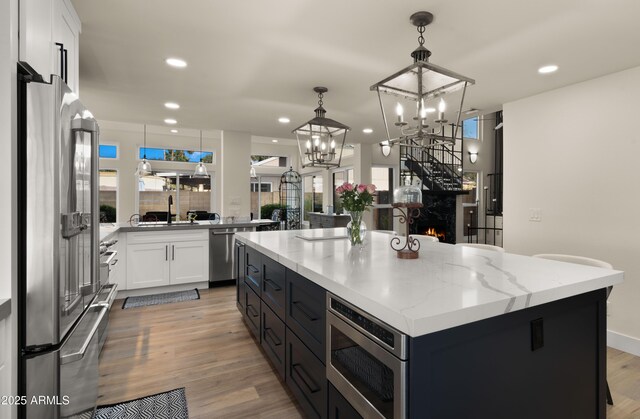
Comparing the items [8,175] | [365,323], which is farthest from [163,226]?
[365,323]

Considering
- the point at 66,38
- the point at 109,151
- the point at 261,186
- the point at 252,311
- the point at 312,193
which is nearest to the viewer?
the point at 66,38

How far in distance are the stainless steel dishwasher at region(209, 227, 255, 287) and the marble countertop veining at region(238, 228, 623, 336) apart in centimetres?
273

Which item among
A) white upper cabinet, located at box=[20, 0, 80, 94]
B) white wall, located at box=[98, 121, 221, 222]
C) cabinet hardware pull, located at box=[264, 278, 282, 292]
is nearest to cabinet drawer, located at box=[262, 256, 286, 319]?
cabinet hardware pull, located at box=[264, 278, 282, 292]

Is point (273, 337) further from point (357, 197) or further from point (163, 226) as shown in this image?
point (163, 226)

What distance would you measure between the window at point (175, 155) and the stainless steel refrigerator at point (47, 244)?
7307mm

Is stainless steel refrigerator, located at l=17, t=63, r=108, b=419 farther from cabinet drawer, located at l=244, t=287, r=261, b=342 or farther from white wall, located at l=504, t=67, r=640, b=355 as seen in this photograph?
white wall, located at l=504, t=67, r=640, b=355

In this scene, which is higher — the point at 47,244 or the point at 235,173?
the point at 235,173

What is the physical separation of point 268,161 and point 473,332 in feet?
31.1

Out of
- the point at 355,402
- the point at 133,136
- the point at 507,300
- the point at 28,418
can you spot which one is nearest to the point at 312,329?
the point at 355,402

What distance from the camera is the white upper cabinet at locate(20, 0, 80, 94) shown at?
123 centimetres

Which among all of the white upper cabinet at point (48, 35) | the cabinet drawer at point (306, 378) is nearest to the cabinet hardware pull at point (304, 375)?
the cabinet drawer at point (306, 378)

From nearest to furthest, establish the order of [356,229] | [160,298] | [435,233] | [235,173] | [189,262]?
[356,229]
[160,298]
[189,262]
[235,173]
[435,233]

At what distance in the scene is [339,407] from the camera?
4.50 ft

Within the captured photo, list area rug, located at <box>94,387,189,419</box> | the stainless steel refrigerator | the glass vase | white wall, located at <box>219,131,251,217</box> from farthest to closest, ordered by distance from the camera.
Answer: white wall, located at <box>219,131,251,217</box> < the glass vase < area rug, located at <box>94,387,189,419</box> < the stainless steel refrigerator
